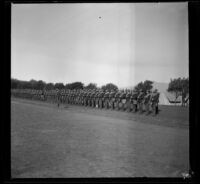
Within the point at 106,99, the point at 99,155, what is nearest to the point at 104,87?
the point at 106,99

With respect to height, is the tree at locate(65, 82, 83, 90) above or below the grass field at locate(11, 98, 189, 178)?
above

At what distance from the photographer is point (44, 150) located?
3951mm

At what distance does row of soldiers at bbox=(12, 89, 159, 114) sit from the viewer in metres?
10.3

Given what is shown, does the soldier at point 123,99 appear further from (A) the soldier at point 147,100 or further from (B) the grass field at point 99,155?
(B) the grass field at point 99,155

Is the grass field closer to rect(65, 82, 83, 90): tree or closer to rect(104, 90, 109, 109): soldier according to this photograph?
rect(104, 90, 109, 109): soldier

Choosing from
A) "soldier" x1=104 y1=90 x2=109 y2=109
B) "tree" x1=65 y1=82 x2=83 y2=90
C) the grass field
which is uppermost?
"tree" x1=65 y1=82 x2=83 y2=90

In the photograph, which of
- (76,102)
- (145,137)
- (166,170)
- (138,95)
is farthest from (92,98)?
(166,170)

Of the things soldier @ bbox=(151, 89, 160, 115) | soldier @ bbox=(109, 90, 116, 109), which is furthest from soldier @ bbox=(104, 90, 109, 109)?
soldier @ bbox=(151, 89, 160, 115)

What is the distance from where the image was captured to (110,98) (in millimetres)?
13578

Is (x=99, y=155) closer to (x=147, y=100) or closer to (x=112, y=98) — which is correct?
(x=147, y=100)

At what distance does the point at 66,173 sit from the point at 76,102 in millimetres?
14692
